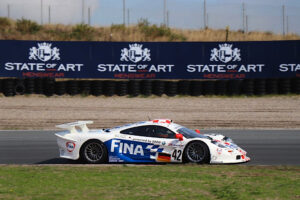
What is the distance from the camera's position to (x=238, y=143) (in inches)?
A: 642

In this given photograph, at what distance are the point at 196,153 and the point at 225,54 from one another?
50.6 ft

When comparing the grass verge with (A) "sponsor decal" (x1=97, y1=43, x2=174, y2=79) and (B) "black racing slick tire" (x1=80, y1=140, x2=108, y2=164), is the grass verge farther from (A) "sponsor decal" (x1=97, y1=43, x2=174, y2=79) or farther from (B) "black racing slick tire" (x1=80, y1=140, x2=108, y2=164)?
(A) "sponsor decal" (x1=97, y1=43, x2=174, y2=79)

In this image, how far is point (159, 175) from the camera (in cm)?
1035

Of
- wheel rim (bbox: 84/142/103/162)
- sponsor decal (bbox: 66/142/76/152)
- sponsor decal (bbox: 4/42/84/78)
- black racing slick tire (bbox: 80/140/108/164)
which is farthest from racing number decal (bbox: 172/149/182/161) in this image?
sponsor decal (bbox: 4/42/84/78)

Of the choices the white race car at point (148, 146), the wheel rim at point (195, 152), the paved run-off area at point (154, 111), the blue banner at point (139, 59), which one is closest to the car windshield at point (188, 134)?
the white race car at point (148, 146)

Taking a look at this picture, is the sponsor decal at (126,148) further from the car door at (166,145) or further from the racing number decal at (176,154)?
the racing number decal at (176,154)

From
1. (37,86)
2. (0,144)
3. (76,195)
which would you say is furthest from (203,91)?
(76,195)

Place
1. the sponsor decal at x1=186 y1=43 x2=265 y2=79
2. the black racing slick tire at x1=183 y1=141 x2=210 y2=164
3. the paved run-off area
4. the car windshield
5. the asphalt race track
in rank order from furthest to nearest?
1. the sponsor decal at x1=186 y1=43 x2=265 y2=79
2. the paved run-off area
3. the asphalt race track
4. the car windshield
5. the black racing slick tire at x1=183 y1=141 x2=210 y2=164

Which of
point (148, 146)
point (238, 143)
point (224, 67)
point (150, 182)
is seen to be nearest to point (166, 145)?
point (148, 146)

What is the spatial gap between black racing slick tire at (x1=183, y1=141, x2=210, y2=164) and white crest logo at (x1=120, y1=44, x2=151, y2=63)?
15.3 meters

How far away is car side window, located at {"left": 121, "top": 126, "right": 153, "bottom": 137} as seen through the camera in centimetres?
1288

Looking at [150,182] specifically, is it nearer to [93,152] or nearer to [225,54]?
[93,152]

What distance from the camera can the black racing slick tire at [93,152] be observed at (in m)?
12.9

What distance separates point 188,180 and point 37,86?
60.2 feet
